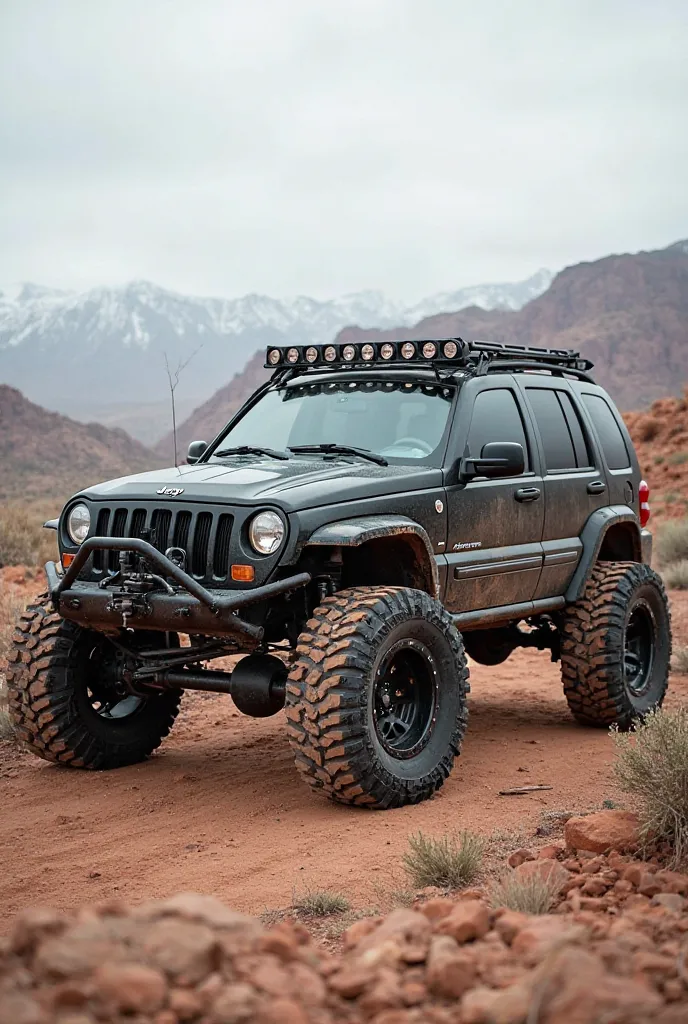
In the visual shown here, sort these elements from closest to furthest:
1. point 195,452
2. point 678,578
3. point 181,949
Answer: point 181,949 < point 195,452 < point 678,578

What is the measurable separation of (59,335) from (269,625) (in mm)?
128328

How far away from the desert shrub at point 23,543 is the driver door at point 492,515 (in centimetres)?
956

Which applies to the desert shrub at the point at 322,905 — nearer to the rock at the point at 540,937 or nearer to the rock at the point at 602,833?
the rock at the point at 602,833

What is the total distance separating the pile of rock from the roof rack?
4.18 metres

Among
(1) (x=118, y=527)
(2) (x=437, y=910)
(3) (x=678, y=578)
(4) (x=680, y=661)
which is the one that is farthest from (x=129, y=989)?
(3) (x=678, y=578)

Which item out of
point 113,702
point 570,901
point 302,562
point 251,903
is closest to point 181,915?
point 570,901

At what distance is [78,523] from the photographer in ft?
20.7

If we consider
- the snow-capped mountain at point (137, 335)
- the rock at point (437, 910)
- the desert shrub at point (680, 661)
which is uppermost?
the snow-capped mountain at point (137, 335)

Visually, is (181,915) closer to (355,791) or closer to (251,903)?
(251,903)

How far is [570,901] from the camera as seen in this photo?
3.86 metres

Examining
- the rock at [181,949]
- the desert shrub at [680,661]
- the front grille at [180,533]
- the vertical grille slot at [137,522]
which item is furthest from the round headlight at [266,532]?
the desert shrub at [680,661]

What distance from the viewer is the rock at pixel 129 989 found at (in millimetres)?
2316

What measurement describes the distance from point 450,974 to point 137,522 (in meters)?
3.69

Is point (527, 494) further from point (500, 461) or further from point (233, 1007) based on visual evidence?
point (233, 1007)
